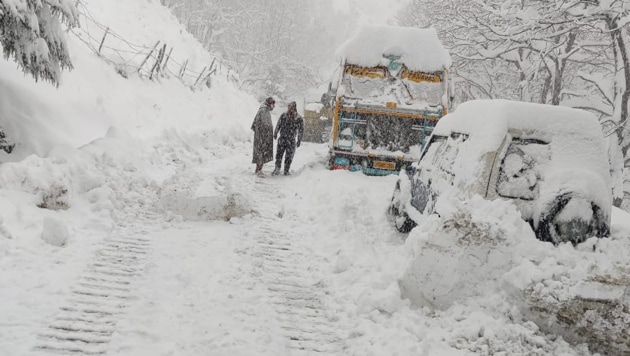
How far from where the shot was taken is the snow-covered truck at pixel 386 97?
11.0m

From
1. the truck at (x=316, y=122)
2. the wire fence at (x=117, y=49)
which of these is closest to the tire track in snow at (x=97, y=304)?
the wire fence at (x=117, y=49)

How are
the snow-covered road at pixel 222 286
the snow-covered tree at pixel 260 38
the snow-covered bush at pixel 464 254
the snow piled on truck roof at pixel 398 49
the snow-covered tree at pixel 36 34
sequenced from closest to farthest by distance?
the snow-covered road at pixel 222 286
the snow-covered bush at pixel 464 254
the snow-covered tree at pixel 36 34
the snow piled on truck roof at pixel 398 49
the snow-covered tree at pixel 260 38

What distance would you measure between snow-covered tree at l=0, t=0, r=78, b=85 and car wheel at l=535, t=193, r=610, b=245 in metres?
6.25

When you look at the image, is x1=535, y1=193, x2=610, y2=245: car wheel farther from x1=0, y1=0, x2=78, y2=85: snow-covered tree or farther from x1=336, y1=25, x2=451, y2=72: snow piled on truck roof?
x1=336, y1=25, x2=451, y2=72: snow piled on truck roof

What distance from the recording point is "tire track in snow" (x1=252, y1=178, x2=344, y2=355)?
3965 millimetres

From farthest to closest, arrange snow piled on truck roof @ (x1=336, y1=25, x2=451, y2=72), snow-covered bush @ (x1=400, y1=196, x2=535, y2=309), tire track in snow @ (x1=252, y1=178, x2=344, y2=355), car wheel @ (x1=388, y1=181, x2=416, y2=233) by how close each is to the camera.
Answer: snow piled on truck roof @ (x1=336, y1=25, x2=451, y2=72)
car wheel @ (x1=388, y1=181, x2=416, y2=233)
snow-covered bush @ (x1=400, y1=196, x2=535, y2=309)
tire track in snow @ (x1=252, y1=178, x2=344, y2=355)

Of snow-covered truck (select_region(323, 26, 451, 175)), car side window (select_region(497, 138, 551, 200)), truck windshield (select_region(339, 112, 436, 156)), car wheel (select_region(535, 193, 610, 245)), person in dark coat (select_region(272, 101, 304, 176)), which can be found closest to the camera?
car wheel (select_region(535, 193, 610, 245))

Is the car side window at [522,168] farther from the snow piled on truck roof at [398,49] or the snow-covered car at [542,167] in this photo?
the snow piled on truck roof at [398,49]

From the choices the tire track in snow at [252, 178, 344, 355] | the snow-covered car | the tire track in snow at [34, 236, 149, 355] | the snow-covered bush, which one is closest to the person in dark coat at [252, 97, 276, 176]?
the tire track in snow at [252, 178, 344, 355]

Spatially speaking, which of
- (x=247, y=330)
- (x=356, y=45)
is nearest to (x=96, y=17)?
A: (x=356, y=45)

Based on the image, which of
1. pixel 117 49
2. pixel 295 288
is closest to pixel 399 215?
pixel 295 288

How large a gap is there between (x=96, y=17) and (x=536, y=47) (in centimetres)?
1371

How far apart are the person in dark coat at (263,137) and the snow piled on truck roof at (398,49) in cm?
230

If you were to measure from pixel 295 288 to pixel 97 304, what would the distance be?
189 cm
